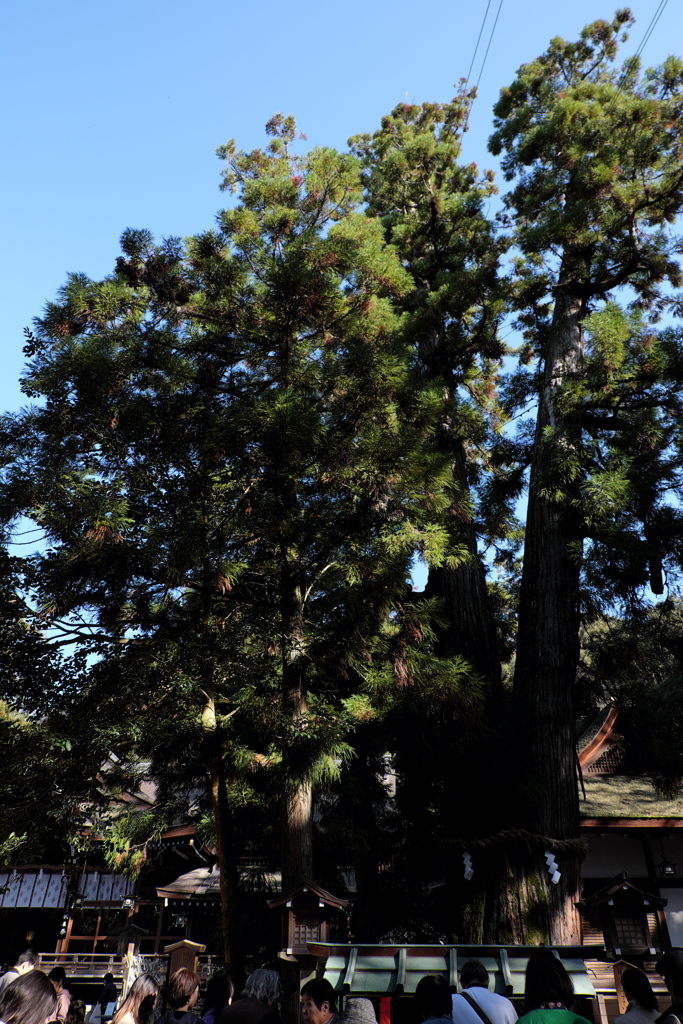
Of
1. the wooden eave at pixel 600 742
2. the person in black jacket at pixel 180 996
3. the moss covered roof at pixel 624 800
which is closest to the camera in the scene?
the person in black jacket at pixel 180 996

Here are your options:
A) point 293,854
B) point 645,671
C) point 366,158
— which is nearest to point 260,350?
point 293,854

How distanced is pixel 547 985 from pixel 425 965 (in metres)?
2.07

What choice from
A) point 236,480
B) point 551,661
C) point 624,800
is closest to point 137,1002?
point 236,480

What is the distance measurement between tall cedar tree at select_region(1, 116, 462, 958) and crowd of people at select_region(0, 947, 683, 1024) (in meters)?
2.90

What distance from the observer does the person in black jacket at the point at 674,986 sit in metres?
3.02

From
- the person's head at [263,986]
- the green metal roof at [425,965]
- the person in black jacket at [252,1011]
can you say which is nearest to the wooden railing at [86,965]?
the green metal roof at [425,965]

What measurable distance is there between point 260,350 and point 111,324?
1.95 metres

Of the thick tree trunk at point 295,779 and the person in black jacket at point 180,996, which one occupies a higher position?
the thick tree trunk at point 295,779

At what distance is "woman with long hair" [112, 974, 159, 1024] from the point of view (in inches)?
135

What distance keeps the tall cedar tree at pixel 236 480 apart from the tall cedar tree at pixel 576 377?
6.72ft

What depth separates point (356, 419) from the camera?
337 inches

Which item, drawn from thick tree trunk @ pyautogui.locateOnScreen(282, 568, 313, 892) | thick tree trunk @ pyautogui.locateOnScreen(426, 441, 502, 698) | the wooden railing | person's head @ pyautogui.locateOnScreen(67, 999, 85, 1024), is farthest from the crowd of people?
the wooden railing

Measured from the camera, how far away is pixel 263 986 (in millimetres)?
3781

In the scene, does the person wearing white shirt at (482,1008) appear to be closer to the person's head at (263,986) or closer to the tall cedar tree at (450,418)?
the person's head at (263,986)
